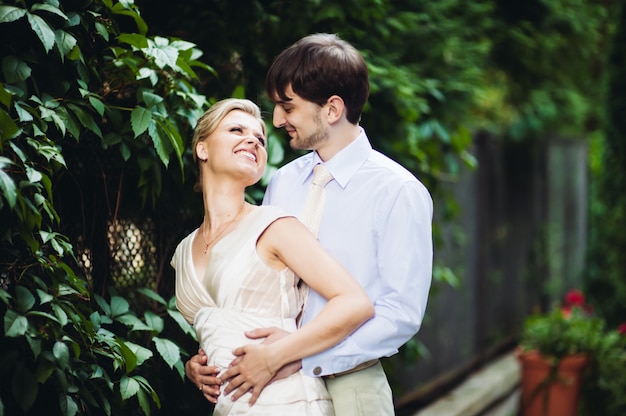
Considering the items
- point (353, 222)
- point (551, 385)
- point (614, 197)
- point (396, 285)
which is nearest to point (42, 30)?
point (353, 222)

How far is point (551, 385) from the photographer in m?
6.16

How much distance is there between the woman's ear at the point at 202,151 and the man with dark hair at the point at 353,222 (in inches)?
10.1

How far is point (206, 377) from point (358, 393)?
0.48 metres

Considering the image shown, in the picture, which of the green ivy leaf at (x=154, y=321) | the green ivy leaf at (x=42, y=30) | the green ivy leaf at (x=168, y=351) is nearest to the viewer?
the green ivy leaf at (x=42, y=30)

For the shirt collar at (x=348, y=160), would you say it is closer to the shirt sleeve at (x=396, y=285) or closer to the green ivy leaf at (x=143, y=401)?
the shirt sleeve at (x=396, y=285)

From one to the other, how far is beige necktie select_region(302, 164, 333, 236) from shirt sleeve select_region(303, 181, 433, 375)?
21cm

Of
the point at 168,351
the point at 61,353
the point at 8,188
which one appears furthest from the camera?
the point at 168,351

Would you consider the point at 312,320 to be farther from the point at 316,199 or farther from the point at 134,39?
the point at 134,39

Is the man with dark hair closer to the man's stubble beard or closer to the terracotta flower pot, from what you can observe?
the man's stubble beard

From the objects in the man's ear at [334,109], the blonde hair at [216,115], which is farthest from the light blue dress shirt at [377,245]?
the blonde hair at [216,115]

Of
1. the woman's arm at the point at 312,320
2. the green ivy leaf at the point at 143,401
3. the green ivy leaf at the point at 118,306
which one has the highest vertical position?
the woman's arm at the point at 312,320

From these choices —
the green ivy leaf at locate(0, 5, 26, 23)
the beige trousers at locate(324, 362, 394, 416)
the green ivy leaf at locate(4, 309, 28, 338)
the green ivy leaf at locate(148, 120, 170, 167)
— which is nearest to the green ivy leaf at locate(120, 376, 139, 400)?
the green ivy leaf at locate(4, 309, 28, 338)

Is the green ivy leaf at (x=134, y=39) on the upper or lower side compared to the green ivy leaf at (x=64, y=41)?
lower

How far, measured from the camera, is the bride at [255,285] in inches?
92.6
